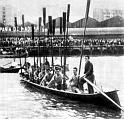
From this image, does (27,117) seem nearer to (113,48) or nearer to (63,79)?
(63,79)

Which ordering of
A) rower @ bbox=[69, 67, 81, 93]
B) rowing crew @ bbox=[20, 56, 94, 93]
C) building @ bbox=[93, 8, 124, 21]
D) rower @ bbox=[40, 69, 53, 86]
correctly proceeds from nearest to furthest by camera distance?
rowing crew @ bbox=[20, 56, 94, 93], rower @ bbox=[69, 67, 81, 93], rower @ bbox=[40, 69, 53, 86], building @ bbox=[93, 8, 124, 21]

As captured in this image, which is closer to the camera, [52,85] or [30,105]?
[30,105]

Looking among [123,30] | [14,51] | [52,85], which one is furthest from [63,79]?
[123,30]

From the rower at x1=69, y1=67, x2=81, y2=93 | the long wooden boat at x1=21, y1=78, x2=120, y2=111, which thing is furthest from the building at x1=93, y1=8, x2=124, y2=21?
the long wooden boat at x1=21, y1=78, x2=120, y2=111

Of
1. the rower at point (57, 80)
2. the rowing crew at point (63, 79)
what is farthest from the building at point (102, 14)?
the rower at point (57, 80)

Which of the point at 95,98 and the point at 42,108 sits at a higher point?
the point at 95,98

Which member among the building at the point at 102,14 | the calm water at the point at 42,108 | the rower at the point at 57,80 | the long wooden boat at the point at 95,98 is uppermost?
the building at the point at 102,14

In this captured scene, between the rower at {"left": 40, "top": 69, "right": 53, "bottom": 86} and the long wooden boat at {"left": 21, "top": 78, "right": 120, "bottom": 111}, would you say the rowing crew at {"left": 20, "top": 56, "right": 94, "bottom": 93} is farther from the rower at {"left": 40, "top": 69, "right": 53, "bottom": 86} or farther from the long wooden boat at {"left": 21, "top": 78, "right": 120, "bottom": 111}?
the long wooden boat at {"left": 21, "top": 78, "right": 120, "bottom": 111}

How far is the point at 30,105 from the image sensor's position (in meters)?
12.4

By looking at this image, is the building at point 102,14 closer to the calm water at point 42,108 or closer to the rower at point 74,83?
the calm water at point 42,108

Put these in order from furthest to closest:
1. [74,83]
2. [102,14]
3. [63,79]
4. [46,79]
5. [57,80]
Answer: [102,14] → [46,79] → [57,80] → [63,79] → [74,83]

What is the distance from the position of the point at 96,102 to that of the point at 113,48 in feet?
88.5

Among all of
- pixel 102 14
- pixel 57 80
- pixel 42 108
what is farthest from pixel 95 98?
pixel 102 14

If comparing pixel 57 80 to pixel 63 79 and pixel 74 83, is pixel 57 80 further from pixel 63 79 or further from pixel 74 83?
pixel 74 83
